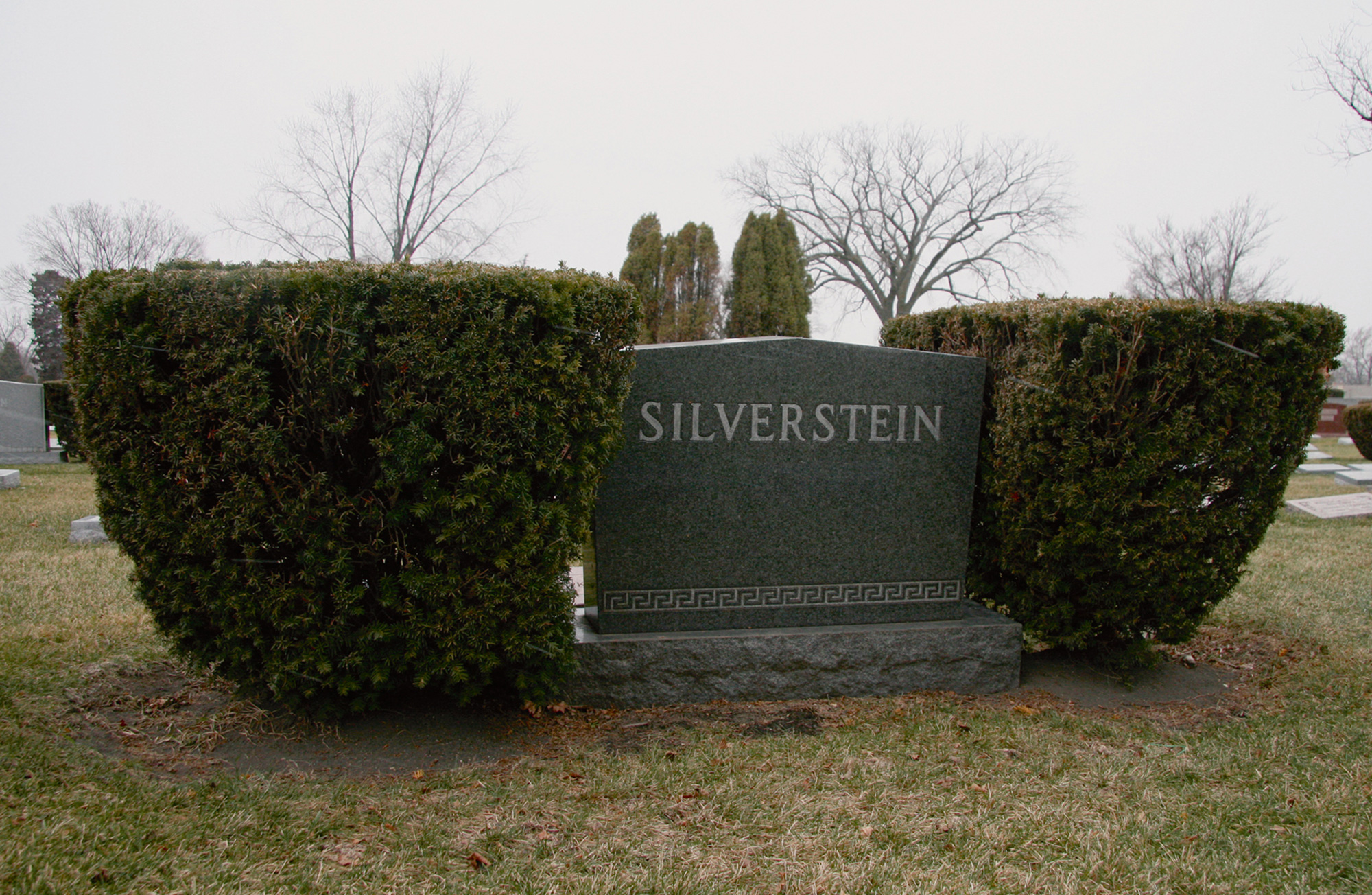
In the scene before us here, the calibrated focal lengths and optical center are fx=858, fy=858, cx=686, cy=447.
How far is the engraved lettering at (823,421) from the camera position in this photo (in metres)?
4.46

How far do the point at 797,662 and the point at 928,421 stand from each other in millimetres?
1466

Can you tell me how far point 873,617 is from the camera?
463 cm

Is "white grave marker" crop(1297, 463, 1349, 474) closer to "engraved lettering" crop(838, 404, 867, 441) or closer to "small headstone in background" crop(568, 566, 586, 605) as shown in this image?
"small headstone in background" crop(568, 566, 586, 605)

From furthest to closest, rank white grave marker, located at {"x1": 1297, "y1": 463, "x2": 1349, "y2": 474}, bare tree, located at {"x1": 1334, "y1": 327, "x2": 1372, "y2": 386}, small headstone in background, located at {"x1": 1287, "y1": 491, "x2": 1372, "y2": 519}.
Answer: bare tree, located at {"x1": 1334, "y1": 327, "x2": 1372, "y2": 386}, white grave marker, located at {"x1": 1297, "y1": 463, "x2": 1349, "y2": 474}, small headstone in background, located at {"x1": 1287, "y1": 491, "x2": 1372, "y2": 519}

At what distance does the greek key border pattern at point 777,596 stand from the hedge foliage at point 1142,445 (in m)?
0.46

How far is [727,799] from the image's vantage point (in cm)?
313

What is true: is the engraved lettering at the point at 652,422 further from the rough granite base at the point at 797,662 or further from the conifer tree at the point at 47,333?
the conifer tree at the point at 47,333

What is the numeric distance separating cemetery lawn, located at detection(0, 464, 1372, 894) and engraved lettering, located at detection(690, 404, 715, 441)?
135cm

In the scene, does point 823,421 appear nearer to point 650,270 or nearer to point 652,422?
point 652,422

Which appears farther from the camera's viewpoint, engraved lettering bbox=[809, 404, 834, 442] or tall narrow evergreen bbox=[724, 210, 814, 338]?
tall narrow evergreen bbox=[724, 210, 814, 338]

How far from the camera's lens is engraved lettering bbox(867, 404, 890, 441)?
4.55 metres

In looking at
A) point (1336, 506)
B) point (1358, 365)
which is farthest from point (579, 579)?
point (1358, 365)

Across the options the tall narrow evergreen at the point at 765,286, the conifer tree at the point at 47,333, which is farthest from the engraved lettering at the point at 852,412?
the conifer tree at the point at 47,333

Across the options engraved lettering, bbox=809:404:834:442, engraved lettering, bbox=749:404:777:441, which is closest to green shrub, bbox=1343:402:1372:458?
engraved lettering, bbox=809:404:834:442
